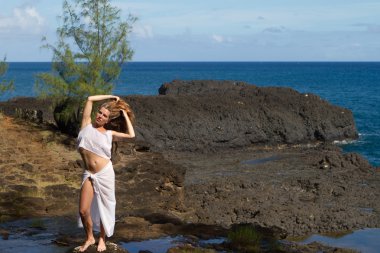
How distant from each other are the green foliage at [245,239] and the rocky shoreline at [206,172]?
1.66 m

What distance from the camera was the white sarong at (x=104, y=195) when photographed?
→ 35.3ft

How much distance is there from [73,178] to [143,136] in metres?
17.2

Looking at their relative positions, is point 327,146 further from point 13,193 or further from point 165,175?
point 13,193

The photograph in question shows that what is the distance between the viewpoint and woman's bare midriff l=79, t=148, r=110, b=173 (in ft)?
35.0

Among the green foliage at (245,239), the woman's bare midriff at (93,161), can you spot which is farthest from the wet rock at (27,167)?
the woman's bare midriff at (93,161)

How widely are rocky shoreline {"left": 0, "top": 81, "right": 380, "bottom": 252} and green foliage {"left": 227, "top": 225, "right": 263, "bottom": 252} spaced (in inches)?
65.3

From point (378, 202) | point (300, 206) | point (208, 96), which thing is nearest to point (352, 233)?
point (300, 206)

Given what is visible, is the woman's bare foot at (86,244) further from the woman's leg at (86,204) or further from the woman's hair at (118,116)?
the woman's hair at (118,116)

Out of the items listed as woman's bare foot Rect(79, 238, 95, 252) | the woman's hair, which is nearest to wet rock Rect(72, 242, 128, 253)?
woman's bare foot Rect(79, 238, 95, 252)

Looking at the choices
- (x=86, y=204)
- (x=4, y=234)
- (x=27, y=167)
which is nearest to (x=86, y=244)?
(x=86, y=204)

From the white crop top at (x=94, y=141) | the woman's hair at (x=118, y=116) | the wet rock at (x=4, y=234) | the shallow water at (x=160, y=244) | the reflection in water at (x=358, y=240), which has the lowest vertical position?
the reflection in water at (x=358, y=240)

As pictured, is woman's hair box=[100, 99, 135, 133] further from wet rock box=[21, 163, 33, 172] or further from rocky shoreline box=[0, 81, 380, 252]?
wet rock box=[21, 163, 33, 172]

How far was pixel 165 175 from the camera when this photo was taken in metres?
20.8

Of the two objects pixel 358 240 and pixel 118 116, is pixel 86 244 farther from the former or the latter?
pixel 358 240
